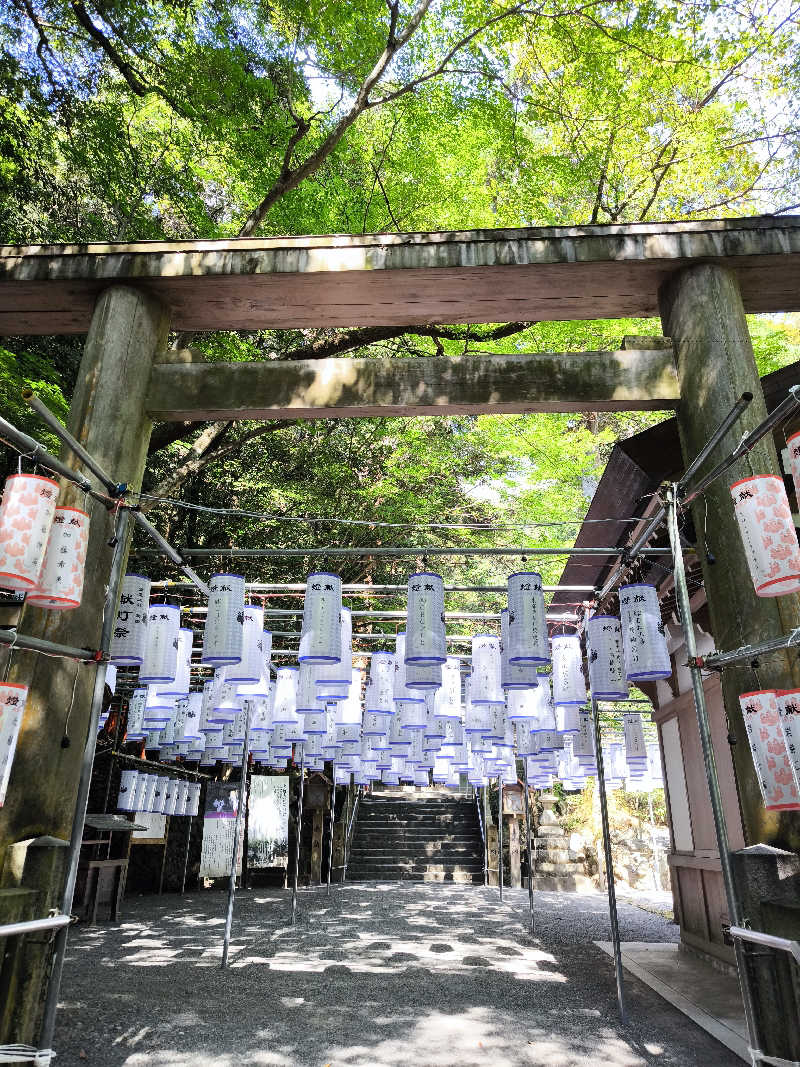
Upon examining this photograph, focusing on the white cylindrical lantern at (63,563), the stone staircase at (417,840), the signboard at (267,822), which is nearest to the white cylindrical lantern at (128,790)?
the signboard at (267,822)

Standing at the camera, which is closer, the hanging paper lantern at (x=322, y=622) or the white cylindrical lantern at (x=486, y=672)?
the hanging paper lantern at (x=322, y=622)

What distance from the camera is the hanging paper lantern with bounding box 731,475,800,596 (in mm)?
3359

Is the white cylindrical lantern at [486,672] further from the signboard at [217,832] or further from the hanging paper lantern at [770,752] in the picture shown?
the signboard at [217,832]

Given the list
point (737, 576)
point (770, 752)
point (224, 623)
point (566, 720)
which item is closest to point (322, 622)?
point (224, 623)

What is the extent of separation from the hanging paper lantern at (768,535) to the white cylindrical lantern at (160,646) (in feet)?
15.0

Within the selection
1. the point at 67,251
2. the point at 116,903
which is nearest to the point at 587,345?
the point at 67,251

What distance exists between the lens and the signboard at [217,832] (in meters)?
15.7

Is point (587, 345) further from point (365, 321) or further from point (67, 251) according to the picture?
point (67, 251)

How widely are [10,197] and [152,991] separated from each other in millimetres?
10333

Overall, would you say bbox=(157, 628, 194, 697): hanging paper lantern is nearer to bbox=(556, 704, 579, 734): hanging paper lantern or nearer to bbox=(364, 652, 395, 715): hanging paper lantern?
bbox=(364, 652, 395, 715): hanging paper lantern

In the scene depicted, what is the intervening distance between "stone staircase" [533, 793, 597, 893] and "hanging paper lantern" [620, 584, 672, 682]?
58.9 ft

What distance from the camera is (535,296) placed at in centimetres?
508

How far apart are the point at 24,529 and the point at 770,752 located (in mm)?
3949

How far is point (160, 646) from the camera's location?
5.98 metres
